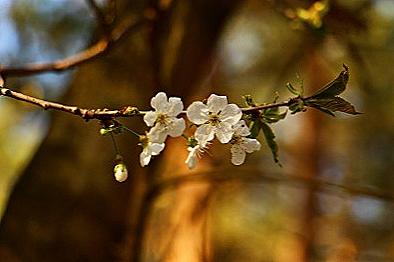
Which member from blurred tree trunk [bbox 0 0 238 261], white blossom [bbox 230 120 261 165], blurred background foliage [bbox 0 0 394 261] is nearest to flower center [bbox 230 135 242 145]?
white blossom [bbox 230 120 261 165]

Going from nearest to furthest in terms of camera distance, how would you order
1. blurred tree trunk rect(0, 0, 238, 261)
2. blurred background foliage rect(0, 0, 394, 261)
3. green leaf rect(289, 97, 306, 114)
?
green leaf rect(289, 97, 306, 114) → blurred tree trunk rect(0, 0, 238, 261) → blurred background foliage rect(0, 0, 394, 261)

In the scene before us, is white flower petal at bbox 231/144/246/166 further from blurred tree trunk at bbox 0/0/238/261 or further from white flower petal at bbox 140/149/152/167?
blurred tree trunk at bbox 0/0/238/261

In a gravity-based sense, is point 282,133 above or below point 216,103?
above

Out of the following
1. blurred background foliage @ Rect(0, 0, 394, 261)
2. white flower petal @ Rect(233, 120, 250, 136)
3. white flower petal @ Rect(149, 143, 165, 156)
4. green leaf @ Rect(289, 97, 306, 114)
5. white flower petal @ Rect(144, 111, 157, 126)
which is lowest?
white flower petal @ Rect(149, 143, 165, 156)

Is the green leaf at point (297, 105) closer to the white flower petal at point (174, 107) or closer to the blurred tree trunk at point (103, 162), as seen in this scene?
the white flower petal at point (174, 107)

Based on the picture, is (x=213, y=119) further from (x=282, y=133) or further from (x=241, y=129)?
(x=282, y=133)

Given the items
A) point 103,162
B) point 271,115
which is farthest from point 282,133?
point 271,115

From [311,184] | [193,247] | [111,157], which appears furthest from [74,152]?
[311,184]
